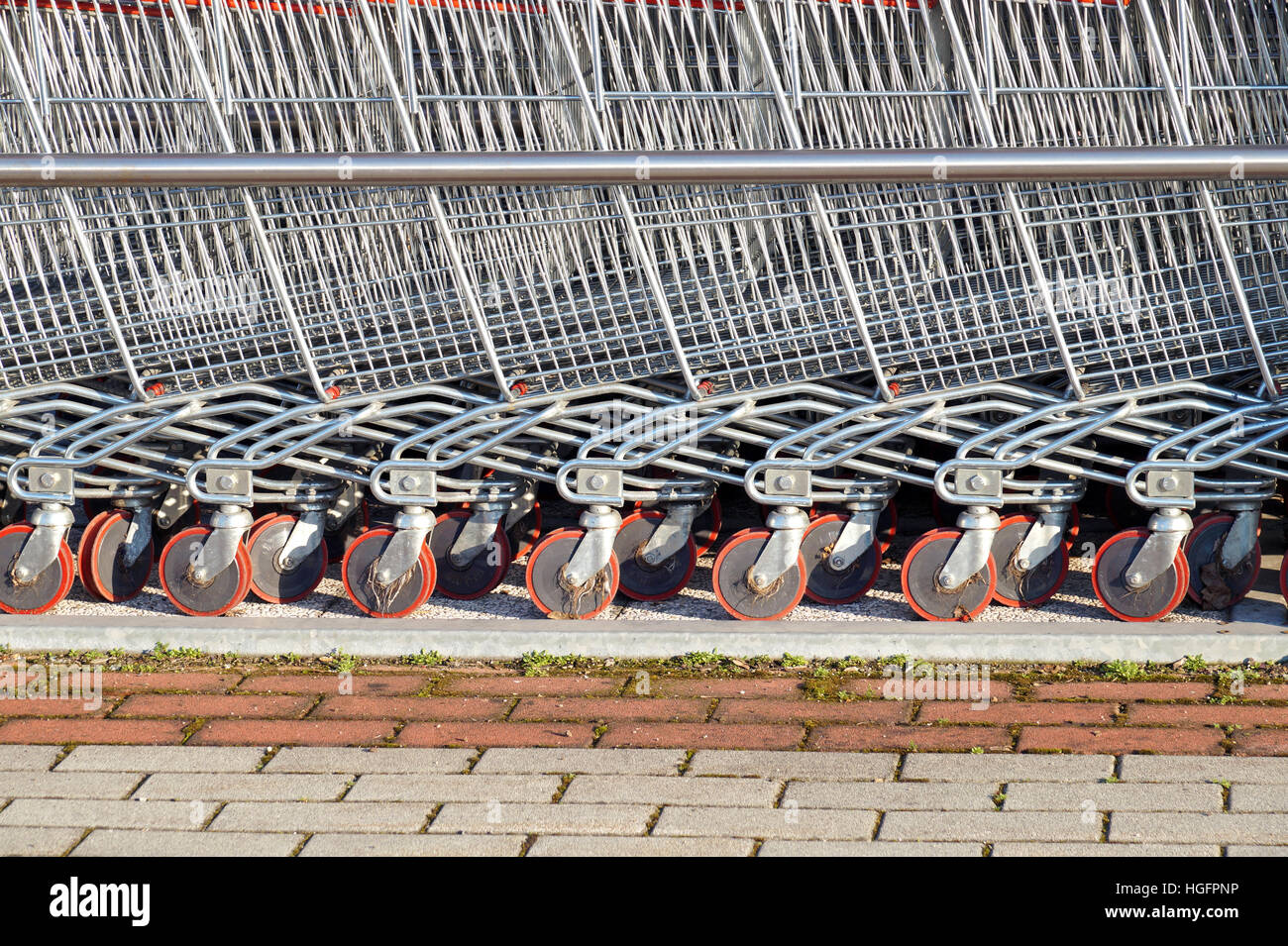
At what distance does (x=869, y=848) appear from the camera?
328 cm

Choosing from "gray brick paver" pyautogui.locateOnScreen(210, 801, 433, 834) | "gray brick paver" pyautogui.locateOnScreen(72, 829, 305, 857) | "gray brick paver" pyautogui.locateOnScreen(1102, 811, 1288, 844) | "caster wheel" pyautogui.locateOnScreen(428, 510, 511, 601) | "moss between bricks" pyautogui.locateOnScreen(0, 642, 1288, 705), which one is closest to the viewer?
"gray brick paver" pyautogui.locateOnScreen(1102, 811, 1288, 844)

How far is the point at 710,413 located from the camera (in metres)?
4.98

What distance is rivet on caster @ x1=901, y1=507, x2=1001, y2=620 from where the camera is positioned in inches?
187

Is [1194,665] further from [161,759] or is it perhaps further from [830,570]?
[161,759]

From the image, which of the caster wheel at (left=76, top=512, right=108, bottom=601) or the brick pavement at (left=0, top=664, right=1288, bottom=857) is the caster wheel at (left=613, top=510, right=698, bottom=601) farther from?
the caster wheel at (left=76, top=512, right=108, bottom=601)

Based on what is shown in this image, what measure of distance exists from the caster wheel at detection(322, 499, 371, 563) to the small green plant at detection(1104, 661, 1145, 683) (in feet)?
8.68

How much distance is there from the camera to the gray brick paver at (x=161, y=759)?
12.6ft

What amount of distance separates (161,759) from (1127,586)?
111 inches

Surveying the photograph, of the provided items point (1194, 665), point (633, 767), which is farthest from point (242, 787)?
point (1194, 665)

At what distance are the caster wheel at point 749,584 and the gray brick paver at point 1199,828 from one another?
63.2 inches

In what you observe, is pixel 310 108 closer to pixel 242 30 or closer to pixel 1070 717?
pixel 242 30

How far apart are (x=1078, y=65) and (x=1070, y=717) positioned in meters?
2.49

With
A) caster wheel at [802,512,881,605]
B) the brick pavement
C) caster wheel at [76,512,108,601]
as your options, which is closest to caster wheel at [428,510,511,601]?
the brick pavement
